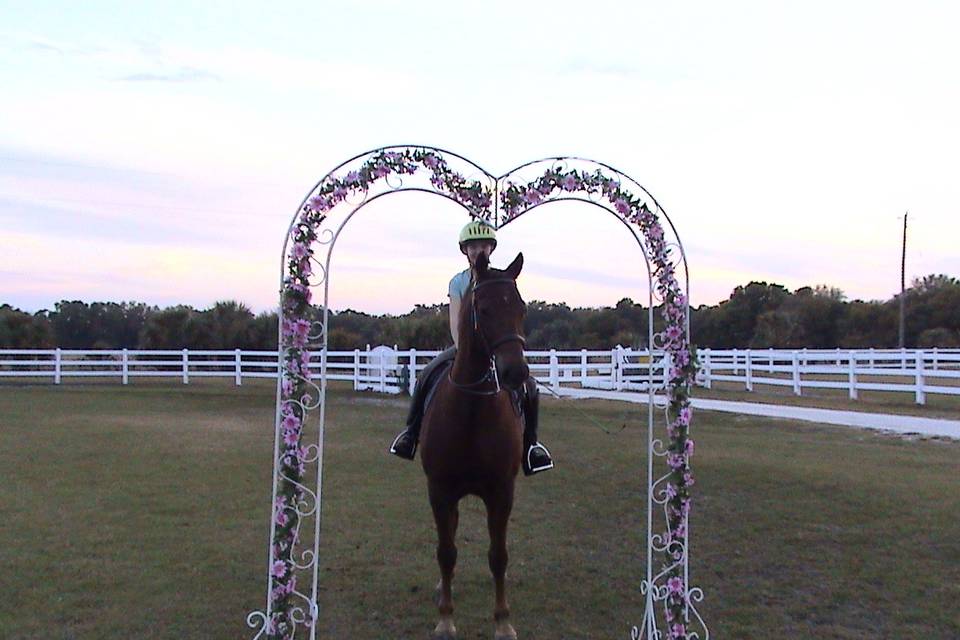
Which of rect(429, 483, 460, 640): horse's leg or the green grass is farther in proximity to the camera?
the green grass

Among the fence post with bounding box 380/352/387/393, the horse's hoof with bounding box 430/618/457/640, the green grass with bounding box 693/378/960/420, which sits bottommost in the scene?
the horse's hoof with bounding box 430/618/457/640

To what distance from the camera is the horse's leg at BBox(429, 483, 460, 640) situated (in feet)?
18.3

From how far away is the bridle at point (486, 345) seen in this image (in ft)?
15.1

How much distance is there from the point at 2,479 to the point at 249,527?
4168mm

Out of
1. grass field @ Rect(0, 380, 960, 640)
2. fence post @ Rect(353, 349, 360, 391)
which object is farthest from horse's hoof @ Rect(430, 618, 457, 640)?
fence post @ Rect(353, 349, 360, 391)

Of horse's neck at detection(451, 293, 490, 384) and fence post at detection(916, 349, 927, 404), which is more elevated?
horse's neck at detection(451, 293, 490, 384)

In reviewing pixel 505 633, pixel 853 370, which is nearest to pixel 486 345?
pixel 505 633

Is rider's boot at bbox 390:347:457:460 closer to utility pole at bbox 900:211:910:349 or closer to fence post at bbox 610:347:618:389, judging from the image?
fence post at bbox 610:347:618:389

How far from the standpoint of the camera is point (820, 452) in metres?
12.9

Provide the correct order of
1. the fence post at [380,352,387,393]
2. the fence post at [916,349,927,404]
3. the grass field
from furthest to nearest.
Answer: the fence post at [380,352,387,393], the fence post at [916,349,927,404], the grass field

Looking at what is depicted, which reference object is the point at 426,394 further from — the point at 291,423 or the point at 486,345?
the point at 486,345

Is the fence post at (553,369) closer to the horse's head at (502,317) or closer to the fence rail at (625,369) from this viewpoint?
the fence rail at (625,369)

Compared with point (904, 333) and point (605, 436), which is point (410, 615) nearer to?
point (605, 436)

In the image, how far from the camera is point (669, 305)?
5.76 metres
